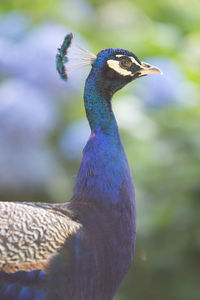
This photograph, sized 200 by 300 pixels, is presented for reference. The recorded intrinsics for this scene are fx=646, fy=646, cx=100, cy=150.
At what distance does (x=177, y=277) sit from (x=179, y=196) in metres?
0.31

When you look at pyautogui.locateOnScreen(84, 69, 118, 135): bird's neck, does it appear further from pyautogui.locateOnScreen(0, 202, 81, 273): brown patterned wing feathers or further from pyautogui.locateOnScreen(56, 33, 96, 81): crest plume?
pyautogui.locateOnScreen(0, 202, 81, 273): brown patterned wing feathers

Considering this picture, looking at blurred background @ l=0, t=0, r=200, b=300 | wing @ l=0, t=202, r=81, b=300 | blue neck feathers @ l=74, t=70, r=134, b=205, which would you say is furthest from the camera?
blurred background @ l=0, t=0, r=200, b=300

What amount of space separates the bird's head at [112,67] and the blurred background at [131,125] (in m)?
0.94

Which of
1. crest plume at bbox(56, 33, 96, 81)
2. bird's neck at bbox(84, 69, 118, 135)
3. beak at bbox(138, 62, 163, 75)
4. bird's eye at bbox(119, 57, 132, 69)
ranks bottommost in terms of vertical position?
bird's neck at bbox(84, 69, 118, 135)

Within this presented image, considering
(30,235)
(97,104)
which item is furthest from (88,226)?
(97,104)

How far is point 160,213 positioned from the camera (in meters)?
2.44

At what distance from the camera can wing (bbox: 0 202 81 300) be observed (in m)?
1.24

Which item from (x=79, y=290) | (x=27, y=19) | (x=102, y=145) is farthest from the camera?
(x=27, y=19)

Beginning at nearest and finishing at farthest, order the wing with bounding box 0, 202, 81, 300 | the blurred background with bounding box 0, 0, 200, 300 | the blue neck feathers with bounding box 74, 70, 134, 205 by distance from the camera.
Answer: the wing with bounding box 0, 202, 81, 300 < the blue neck feathers with bounding box 74, 70, 134, 205 < the blurred background with bounding box 0, 0, 200, 300

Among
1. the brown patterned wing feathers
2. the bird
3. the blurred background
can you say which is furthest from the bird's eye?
the blurred background

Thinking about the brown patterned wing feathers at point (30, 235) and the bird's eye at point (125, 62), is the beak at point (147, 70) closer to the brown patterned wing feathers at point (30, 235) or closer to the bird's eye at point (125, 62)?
the bird's eye at point (125, 62)

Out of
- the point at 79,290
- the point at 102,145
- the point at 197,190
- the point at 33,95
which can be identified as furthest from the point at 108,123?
the point at 33,95

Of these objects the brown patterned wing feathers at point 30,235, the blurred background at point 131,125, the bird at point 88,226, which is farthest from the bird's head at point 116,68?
the blurred background at point 131,125

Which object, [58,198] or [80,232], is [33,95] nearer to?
[58,198]
